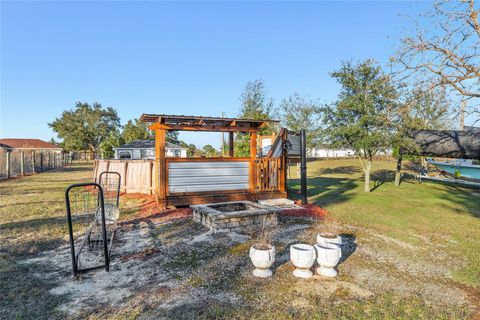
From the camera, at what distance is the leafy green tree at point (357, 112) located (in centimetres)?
1059

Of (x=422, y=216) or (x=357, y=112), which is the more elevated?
(x=357, y=112)

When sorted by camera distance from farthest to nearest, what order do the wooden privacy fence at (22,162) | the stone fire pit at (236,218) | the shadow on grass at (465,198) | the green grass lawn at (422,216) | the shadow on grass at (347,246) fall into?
the wooden privacy fence at (22,162)
the shadow on grass at (465,198)
the stone fire pit at (236,218)
the green grass lawn at (422,216)
the shadow on grass at (347,246)

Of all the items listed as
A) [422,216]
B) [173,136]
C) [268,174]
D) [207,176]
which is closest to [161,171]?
[207,176]

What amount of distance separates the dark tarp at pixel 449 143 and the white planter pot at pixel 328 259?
9.37m

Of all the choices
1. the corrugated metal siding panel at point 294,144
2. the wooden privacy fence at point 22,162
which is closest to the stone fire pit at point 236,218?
the corrugated metal siding panel at point 294,144

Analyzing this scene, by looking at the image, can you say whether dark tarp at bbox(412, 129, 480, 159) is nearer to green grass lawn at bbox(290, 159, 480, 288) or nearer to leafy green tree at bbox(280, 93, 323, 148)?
green grass lawn at bbox(290, 159, 480, 288)

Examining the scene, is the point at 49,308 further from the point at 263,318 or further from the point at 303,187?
the point at 303,187

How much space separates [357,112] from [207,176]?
6.37 meters

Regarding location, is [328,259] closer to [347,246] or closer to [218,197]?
[347,246]

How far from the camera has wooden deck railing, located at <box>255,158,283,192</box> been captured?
9.31 m

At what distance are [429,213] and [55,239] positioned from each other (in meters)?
9.11

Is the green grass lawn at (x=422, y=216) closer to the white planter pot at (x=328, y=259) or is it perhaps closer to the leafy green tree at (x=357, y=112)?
the white planter pot at (x=328, y=259)

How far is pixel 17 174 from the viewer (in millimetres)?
18312

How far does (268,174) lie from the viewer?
9.48 metres
